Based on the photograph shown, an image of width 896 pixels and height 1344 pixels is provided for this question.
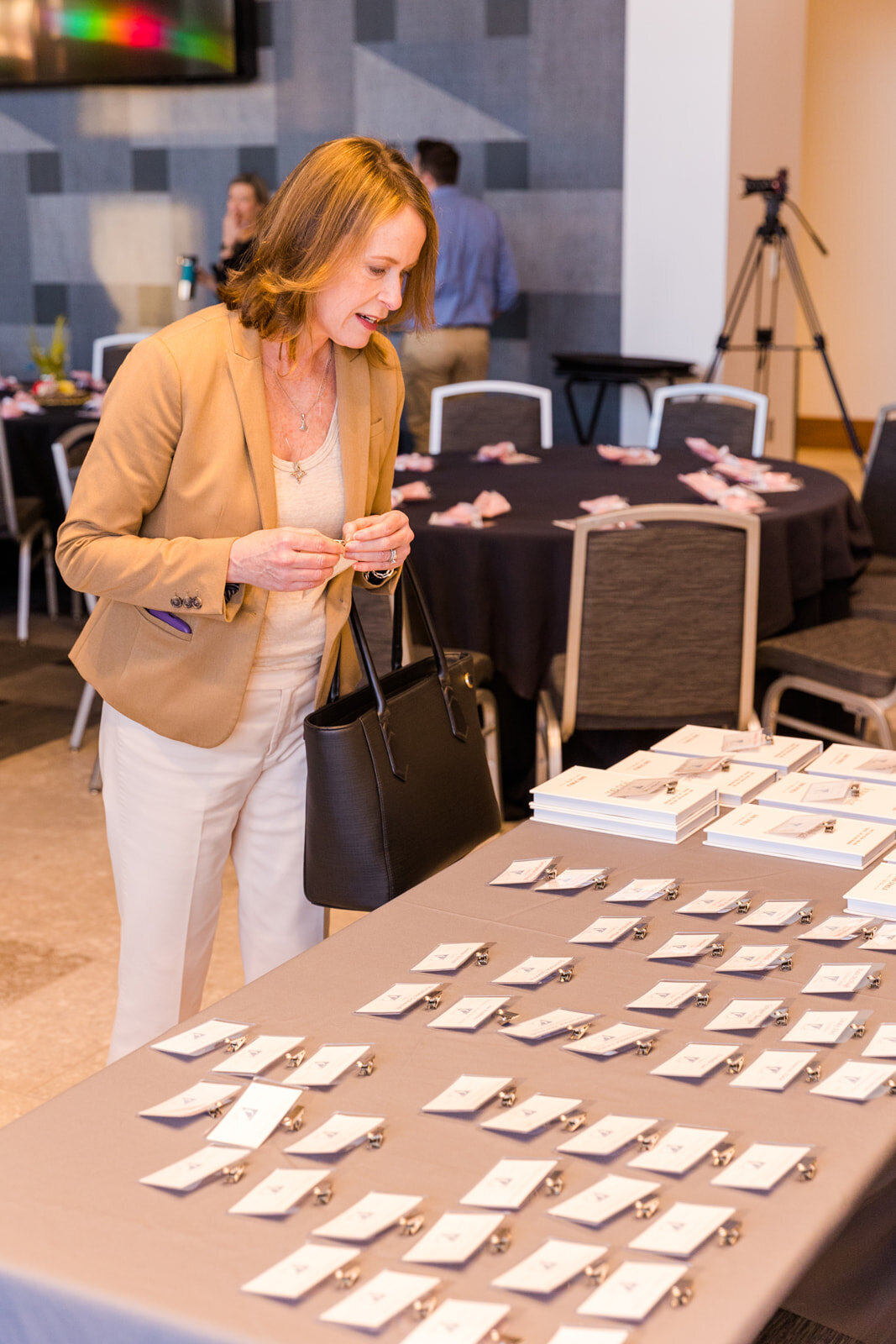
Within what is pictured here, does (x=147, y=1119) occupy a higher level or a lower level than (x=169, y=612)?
lower

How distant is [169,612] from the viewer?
1750 millimetres

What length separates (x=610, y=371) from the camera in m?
6.49

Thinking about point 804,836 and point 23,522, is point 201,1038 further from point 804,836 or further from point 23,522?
point 23,522

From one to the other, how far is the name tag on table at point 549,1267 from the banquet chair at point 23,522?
4396 millimetres

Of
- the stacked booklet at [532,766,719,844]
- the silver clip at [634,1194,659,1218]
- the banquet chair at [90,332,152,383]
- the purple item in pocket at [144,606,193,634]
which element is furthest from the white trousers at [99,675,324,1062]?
the banquet chair at [90,332,152,383]

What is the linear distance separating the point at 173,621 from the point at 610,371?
500 centimetres

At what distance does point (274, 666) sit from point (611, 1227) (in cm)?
94

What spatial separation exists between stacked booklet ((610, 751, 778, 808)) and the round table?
114 cm

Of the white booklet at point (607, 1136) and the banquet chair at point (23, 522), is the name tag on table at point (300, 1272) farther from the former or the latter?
the banquet chair at point (23, 522)

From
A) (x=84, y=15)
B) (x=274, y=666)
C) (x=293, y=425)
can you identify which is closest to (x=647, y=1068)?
(x=274, y=666)

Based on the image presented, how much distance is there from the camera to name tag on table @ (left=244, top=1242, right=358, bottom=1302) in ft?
3.18

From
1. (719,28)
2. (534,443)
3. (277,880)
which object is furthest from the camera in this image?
(719,28)

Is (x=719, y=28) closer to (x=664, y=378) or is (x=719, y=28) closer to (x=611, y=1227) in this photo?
(x=664, y=378)

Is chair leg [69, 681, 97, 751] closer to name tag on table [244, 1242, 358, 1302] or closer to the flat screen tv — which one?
name tag on table [244, 1242, 358, 1302]
